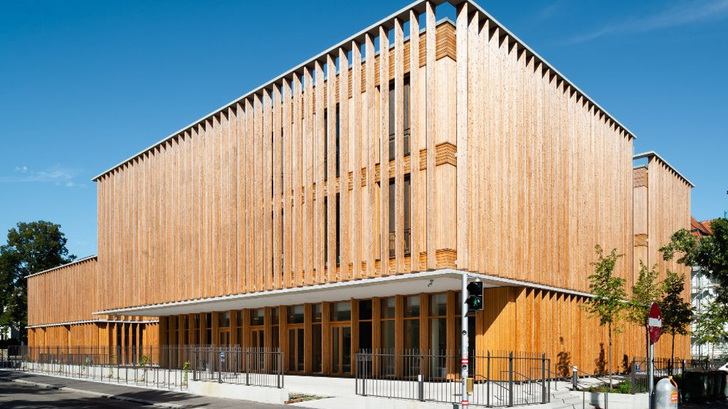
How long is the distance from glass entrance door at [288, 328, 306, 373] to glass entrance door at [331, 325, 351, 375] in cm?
273

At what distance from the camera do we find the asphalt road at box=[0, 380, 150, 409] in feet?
87.9

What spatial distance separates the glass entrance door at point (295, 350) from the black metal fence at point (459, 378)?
5.63 metres

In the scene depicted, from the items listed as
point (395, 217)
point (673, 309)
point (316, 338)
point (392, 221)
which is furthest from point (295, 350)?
point (673, 309)

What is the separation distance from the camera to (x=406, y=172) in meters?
28.2

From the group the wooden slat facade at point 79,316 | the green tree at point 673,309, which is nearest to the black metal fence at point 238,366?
the green tree at point 673,309

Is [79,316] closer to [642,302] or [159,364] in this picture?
[159,364]

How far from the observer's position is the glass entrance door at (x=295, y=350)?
126 feet

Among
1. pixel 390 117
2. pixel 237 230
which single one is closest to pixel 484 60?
pixel 390 117

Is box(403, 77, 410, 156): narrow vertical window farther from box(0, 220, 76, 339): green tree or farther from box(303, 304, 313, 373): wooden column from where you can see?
box(0, 220, 76, 339): green tree

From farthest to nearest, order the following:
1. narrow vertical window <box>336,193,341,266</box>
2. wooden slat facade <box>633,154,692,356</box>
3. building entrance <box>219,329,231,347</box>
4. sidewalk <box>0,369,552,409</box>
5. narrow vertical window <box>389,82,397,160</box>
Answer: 1. building entrance <box>219,329,231,347</box>
2. wooden slat facade <box>633,154,692,356</box>
3. narrow vertical window <box>336,193,341,266</box>
4. narrow vertical window <box>389,82,397,160</box>
5. sidewalk <box>0,369,552,409</box>

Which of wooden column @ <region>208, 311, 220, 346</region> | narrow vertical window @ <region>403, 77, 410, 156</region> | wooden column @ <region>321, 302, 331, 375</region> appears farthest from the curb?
narrow vertical window @ <region>403, 77, 410, 156</region>

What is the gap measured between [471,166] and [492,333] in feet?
22.6

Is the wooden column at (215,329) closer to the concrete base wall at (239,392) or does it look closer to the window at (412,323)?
the concrete base wall at (239,392)

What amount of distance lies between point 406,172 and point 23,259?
8200 centimetres
